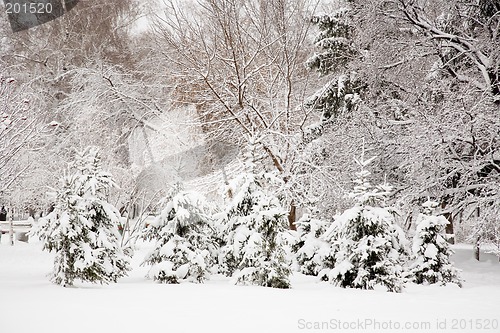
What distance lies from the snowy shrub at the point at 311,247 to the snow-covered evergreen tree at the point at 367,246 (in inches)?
83.0

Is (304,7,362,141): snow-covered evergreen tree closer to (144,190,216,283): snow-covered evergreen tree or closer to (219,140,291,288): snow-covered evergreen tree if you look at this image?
(219,140,291,288): snow-covered evergreen tree

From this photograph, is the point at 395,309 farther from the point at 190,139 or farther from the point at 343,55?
the point at 190,139

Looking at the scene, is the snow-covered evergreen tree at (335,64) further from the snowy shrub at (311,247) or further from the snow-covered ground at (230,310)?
the snow-covered ground at (230,310)

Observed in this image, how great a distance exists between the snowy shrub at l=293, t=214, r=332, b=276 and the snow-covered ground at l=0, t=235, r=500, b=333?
3.16 m

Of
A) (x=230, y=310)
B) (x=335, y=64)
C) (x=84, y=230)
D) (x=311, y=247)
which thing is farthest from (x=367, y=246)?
(x=335, y=64)

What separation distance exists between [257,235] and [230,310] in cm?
313

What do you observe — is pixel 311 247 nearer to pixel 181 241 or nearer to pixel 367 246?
pixel 367 246

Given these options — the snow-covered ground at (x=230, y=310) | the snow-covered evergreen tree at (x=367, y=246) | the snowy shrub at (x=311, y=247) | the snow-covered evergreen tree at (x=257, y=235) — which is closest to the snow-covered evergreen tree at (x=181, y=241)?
the snow-covered evergreen tree at (x=257, y=235)

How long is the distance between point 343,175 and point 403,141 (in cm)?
249

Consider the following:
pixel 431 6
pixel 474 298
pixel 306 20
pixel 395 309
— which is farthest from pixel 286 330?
pixel 306 20

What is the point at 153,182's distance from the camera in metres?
21.5

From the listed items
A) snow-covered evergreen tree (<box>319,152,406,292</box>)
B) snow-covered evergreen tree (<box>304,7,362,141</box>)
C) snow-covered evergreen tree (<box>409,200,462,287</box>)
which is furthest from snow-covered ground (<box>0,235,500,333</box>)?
snow-covered evergreen tree (<box>304,7,362,141</box>)

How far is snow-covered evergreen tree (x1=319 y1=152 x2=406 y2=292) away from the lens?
9.46 m

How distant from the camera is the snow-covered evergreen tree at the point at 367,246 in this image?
9461 millimetres
